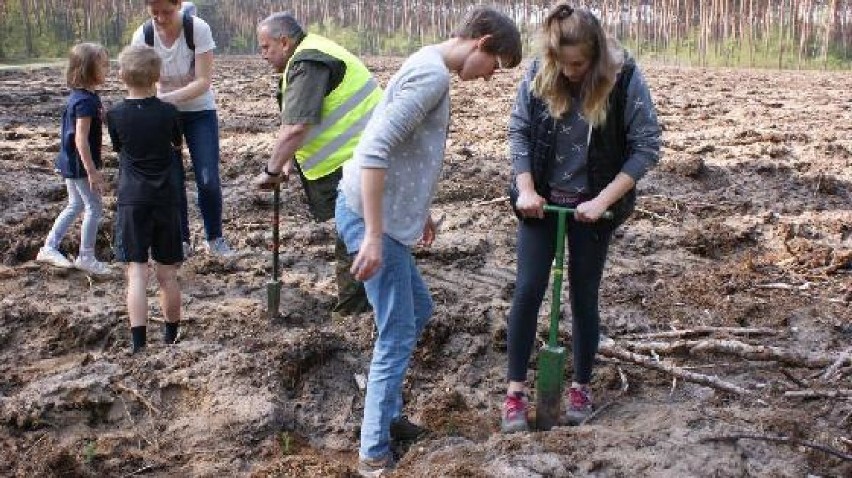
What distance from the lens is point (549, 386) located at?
137 inches

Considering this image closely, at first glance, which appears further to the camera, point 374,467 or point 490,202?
point 490,202

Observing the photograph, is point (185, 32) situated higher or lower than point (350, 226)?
higher

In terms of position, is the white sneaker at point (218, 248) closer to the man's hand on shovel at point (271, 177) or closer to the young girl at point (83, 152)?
the young girl at point (83, 152)

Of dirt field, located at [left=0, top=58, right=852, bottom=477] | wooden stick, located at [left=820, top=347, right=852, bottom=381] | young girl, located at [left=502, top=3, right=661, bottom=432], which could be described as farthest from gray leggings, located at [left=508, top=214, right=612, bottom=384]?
wooden stick, located at [left=820, top=347, right=852, bottom=381]

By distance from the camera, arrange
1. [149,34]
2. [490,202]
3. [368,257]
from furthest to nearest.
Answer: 1. [490,202]
2. [149,34]
3. [368,257]

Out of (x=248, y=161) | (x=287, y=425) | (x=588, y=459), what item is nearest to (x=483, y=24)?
(x=588, y=459)

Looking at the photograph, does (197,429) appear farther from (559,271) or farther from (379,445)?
(559,271)

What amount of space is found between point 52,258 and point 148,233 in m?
1.80

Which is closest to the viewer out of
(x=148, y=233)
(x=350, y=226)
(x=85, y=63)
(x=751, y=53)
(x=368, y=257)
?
(x=368, y=257)

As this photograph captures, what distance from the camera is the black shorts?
4180mm

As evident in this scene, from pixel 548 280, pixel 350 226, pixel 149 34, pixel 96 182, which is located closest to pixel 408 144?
pixel 350 226

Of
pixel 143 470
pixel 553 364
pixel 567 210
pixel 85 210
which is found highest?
pixel 567 210

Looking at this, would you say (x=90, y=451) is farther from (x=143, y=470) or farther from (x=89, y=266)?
(x=89, y=266)

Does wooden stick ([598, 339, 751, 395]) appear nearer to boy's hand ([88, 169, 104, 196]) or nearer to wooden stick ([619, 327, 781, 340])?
wooden stick ([619, 327, 781, 340])
